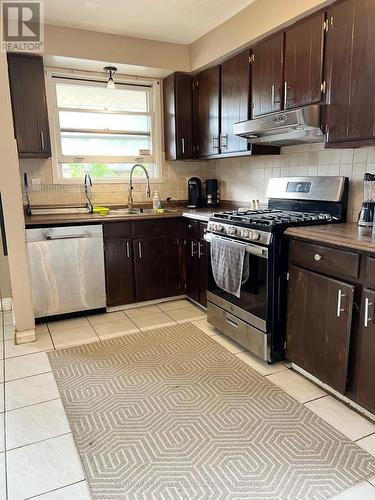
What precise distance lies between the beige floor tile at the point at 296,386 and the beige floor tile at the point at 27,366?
59.3 inches

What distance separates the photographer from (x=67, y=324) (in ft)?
10.5

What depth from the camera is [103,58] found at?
331cm

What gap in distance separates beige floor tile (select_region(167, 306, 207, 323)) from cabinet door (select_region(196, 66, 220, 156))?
1531mm

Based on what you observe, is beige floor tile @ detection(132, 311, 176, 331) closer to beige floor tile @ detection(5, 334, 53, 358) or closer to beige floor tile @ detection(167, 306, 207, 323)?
beige floor tile @ detection(167, 306, 207, 323)

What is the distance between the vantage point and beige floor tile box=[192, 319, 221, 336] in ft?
9.75

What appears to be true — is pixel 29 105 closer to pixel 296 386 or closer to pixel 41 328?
pixel 41 328

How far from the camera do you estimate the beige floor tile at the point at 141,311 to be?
3.38m

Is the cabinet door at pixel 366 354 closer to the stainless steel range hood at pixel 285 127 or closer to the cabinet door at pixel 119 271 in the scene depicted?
the stainless steel range hood at pixel 285 127

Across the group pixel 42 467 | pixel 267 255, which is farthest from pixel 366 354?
pixel 42 467

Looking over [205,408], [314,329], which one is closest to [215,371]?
[205,408]

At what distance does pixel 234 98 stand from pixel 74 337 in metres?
2.42

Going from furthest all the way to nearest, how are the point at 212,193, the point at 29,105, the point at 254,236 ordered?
the point at 212,193
the point at 29,105
the point at 254,236

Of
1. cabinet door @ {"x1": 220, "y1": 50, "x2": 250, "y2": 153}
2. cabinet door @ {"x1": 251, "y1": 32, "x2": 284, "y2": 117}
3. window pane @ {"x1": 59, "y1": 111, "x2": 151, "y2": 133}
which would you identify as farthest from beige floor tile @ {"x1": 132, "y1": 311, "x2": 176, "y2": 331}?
window pane @ {"x1": 59, "y1": 111, "x2": 151, "y2": 133}

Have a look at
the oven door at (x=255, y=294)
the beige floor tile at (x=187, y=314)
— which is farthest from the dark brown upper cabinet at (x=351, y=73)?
the beige floor tile at (x=187, y=314)
